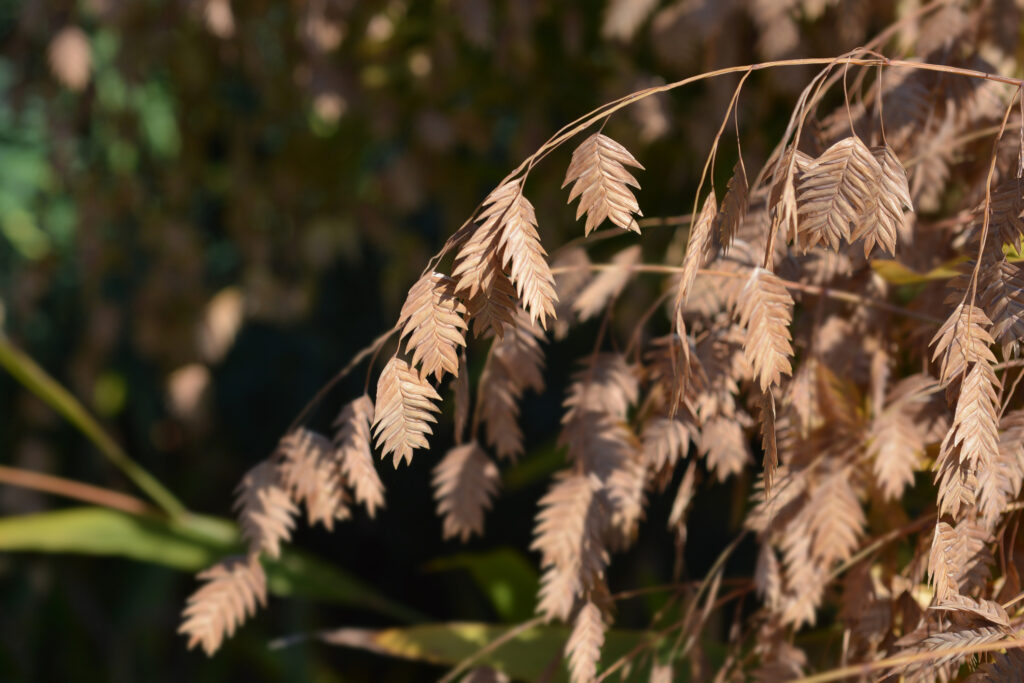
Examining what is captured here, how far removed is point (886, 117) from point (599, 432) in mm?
290

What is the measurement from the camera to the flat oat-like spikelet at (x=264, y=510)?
56cm

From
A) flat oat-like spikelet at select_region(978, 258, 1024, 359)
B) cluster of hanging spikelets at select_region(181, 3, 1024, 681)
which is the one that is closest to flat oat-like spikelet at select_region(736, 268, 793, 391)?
cluster of hanging spikelets at select_region(181, 3, 1024, 681)

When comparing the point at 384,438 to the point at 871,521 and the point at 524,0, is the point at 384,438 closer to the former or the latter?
the point at 871,521

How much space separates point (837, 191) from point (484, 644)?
51 cm

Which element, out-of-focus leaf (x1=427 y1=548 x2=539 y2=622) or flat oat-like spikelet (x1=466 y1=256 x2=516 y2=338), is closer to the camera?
flat oat-like spikelet (x1=466 y1=256 x2=516 y2=338)

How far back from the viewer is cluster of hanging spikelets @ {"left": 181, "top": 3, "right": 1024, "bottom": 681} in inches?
16.7

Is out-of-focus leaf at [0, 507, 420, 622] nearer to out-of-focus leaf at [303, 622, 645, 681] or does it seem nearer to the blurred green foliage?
the blurred green foliage

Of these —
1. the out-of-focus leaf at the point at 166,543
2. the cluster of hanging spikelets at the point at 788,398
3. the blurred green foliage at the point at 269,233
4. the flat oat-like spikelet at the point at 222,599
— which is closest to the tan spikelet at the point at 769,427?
the cluster of hanging spikelets at the point at 788,398

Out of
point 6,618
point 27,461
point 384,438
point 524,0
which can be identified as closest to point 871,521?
point 384,438

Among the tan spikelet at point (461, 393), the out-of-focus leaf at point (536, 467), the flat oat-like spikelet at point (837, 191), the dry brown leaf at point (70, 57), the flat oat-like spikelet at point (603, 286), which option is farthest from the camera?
the out-of-focus leaf at point (536, 467)

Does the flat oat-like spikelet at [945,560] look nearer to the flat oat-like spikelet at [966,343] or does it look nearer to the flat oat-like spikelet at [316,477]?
the flat oat-like spikelet at [966,343]

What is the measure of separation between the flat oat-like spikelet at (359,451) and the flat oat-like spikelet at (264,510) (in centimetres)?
6

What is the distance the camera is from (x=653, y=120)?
0.96 m

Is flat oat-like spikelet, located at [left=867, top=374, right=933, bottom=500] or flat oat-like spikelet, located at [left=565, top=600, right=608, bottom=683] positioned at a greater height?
flat oat-like spikelet, located at [left=867, top=374, right=933, bottom=500]
